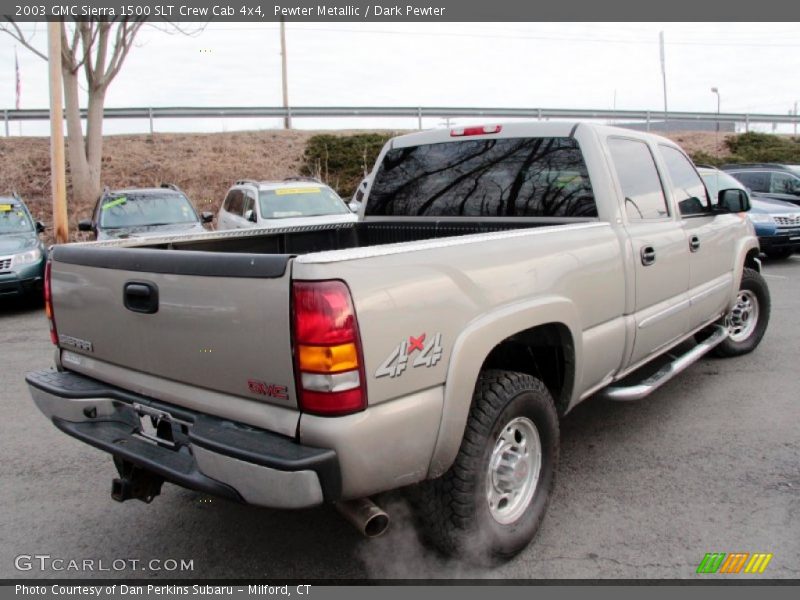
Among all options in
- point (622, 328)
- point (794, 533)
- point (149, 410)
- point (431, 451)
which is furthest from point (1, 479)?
point (794, 533)

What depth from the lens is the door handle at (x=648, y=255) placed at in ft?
12.8

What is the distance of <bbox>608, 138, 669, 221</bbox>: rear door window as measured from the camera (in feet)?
13.0

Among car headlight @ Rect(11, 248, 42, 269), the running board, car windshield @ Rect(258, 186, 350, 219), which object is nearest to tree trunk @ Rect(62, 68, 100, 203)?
car windshield @ Rect(258, 186, 350, 219)

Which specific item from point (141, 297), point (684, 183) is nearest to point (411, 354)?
point (141, 297)

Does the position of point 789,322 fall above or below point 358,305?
below

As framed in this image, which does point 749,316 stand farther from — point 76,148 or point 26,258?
point 76,148

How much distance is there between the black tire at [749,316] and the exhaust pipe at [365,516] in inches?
170

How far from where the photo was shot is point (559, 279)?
3.22m

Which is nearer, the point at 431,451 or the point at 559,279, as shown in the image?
the point at 431,451

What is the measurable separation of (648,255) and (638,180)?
20.5 inches

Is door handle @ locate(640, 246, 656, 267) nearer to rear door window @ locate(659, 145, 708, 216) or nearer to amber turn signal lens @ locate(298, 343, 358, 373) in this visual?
rear door window @ locate(659, 145, 708, 216)

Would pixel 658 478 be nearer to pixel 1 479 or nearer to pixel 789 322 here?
pixel 1 479

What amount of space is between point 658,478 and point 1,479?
3790 mm

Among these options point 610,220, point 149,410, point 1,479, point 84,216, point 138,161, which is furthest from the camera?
point 138,161
